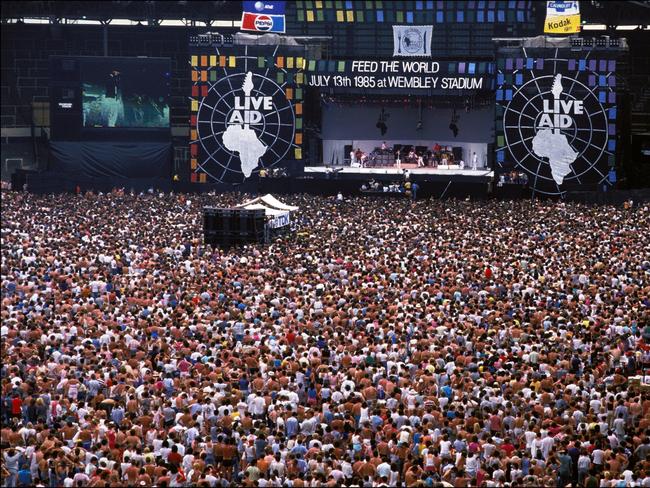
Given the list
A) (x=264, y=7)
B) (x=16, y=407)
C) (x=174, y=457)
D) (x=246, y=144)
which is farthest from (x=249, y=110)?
(x=174, y=457)

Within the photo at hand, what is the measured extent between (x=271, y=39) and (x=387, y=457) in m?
46.2

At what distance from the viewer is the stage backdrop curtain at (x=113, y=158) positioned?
6569cm

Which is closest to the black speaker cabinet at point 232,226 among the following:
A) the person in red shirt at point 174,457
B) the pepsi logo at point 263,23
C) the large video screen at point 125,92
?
the pepsi logo at point 263,23

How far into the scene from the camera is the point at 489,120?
2596 inches

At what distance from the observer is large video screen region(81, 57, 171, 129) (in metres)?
64.9

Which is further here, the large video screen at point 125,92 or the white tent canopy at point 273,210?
the large video screen at point 125,92

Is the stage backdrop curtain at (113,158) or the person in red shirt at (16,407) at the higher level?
the stage backdrop curtain at (113,158)

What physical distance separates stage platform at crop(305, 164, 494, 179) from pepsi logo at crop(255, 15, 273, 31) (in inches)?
294

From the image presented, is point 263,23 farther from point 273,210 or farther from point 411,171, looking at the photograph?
point 273,210

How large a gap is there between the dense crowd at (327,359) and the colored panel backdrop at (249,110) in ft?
64.2

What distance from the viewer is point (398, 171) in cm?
6244

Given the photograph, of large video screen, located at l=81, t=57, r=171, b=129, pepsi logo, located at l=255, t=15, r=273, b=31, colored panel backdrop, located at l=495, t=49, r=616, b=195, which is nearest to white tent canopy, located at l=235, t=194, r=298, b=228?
colored panel backdrop, located at l=495, t=49, r=616, b=195

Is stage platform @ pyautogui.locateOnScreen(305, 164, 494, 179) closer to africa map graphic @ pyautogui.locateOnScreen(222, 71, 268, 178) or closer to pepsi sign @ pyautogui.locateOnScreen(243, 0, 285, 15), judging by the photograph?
africa map graphic @ pyautogui.locateOnScreen(222, 71, 268, 178)

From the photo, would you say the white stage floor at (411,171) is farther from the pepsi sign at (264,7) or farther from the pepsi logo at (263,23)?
the pepsi sign at (264,7)
